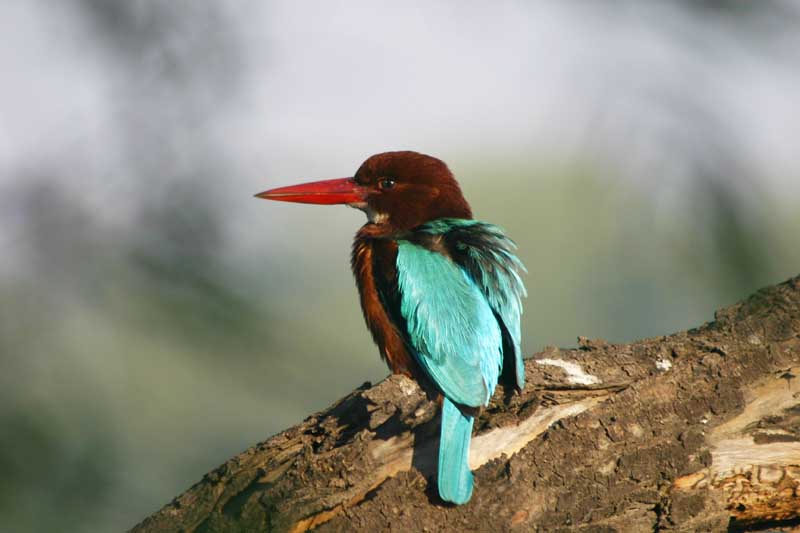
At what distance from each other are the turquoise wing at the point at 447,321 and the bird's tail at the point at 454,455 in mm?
162

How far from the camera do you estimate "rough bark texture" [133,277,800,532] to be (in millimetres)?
2088

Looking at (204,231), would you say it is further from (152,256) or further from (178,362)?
(178,362)

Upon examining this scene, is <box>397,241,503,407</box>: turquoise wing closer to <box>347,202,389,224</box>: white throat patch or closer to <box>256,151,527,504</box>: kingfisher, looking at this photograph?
<box>256,151,527,504</box>: kingfisher

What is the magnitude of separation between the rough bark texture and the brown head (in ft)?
3.58

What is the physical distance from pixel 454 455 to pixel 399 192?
5.37 feet

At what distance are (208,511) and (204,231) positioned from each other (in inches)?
37.7

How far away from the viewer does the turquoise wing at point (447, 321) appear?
8.53 feet

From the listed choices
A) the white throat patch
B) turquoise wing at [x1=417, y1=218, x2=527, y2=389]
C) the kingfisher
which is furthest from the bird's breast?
the white throat patch

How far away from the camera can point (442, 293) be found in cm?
282

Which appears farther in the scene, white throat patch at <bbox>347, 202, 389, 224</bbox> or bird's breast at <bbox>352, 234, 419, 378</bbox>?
white throat patch at <bbox>347, 202, 389, 224</bbox>

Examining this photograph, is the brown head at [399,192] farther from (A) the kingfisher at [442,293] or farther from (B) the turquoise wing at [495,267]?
(B) the turquoise wing at [495,267]

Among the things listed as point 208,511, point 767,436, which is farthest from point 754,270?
point 767,436

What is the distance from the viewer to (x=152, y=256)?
1.00 meters

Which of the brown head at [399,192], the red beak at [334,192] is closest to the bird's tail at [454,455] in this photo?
the brown head at [399,192]
